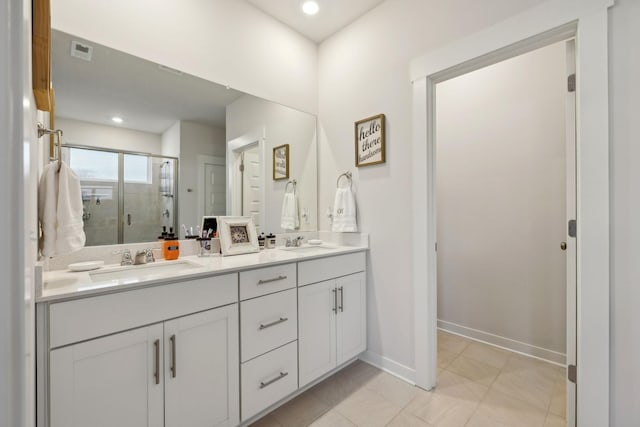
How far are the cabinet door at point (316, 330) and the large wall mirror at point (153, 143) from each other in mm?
718

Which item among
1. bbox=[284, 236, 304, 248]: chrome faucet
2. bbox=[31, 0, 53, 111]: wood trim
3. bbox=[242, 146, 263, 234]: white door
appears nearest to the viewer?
bbox=[31, 0, 53, 111]: wood trim

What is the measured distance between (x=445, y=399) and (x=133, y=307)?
179 cm

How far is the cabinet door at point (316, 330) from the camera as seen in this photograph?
1.65 m

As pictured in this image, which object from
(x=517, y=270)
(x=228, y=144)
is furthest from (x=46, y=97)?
(x=517, y=270)

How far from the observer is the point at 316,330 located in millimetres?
1733

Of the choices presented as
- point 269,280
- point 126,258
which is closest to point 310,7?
point 269,280

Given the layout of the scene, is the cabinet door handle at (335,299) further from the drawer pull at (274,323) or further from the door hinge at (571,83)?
the door hinge at (571,83)

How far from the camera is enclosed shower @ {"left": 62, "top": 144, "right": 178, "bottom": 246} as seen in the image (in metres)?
1.41

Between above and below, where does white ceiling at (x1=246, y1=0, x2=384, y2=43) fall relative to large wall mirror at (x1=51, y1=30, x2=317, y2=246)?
above

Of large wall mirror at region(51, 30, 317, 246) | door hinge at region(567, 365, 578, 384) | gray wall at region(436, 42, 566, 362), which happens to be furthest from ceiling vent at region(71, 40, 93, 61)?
door hinge at region(567, 365, 578, 384)

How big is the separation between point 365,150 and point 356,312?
1.22m

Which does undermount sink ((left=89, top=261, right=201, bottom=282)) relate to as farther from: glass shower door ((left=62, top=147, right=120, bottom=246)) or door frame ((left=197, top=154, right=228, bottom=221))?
door frame ((left=197, top=154, right=228, bottom=221))

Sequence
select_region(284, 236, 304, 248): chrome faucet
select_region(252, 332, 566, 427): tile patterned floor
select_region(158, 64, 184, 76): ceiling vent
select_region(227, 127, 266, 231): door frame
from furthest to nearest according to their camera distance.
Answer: select_region(284, 236, 304, 248): chrome faucet < select_region(227, 127, 266, 231): door frame < select_region(158, 64, 184, 76): ceiling vent < select_region(252, 332, 566, 427): tile patterned floor
